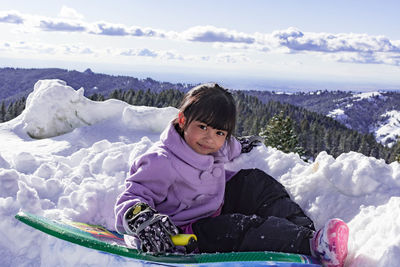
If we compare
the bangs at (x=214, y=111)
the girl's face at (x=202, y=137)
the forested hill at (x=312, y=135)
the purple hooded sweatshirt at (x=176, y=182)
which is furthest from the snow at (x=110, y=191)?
the forested hill at (x=312, y=135)

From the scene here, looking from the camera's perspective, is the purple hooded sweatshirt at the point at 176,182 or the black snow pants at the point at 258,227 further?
the purple hooded sweatshirt at the point at 176,182

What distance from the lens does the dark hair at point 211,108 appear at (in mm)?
3039

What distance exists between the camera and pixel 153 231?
252cm

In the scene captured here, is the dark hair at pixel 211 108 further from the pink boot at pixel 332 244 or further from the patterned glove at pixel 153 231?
the pink boot at pixel 332 244

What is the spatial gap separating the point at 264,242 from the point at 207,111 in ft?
3.77

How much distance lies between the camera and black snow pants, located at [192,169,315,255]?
261 centimetres

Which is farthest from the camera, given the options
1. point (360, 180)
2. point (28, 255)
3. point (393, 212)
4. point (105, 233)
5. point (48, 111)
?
point (48, 111)

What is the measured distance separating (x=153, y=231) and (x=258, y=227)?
808 mm

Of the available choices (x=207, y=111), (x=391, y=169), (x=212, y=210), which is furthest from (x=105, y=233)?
(x=391, y=169)

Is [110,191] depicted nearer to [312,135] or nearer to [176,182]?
[176,182]

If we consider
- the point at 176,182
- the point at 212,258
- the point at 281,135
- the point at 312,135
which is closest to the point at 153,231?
the point at 212,258

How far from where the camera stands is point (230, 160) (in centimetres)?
471

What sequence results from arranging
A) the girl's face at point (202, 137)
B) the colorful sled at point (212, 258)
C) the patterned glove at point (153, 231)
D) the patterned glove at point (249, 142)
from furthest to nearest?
the patterned glove at point (249, 142), the girl's face at point (202, 137), the patterned glove at point (153, 231), the colorful sled at point (212, 258)

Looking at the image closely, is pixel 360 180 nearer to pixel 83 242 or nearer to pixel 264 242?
pixel 264 242
